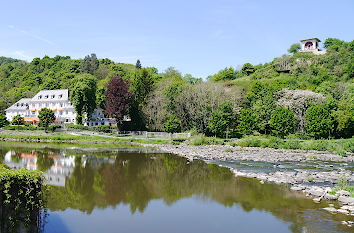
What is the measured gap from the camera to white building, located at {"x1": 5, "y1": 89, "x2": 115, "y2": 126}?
73750mm

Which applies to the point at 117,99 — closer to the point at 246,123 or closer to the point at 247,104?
the point at 246,123

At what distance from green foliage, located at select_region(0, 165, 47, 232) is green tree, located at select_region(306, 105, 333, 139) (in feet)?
160

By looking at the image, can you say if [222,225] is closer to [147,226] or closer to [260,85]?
[147,226]

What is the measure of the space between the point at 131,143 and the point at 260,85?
37.8 meters

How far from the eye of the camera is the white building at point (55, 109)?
242 feet

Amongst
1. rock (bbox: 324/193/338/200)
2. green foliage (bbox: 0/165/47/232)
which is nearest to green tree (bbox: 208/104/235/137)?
rock (bbox: 324/193/338/200)

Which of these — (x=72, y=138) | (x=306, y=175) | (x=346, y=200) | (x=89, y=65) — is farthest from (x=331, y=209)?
(x=89, y=65)

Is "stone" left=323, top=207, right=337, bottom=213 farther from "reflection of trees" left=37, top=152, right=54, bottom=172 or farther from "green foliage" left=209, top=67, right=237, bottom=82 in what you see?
"green foliage" left=209, top=67, right=237, bottom=82

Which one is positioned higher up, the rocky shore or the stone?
the rocky shore

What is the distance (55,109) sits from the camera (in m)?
75.9

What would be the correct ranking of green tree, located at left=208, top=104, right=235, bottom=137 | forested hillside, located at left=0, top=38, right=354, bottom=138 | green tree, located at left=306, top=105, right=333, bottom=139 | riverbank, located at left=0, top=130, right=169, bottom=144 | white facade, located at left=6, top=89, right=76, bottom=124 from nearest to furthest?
green tree, located at left=306, top=105, right=333, bottom=139 → forested hillside, located at left=0, top=38, right=354, bottom=138 → riverbank, located at left=0, top=130, right=169, bottom=144 → green tree, located at left=208, top=104, right=235, bottom=137 → white facade, located at left=6, top=89, right=76, bottom=124

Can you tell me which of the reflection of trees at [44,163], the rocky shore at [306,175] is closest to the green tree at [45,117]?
the reflection of trees at [44,163]

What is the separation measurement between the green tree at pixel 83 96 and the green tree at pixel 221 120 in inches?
1204

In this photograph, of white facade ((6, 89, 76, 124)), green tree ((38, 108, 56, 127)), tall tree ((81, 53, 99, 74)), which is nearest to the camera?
green tree ((38, 108, 56, 127))
